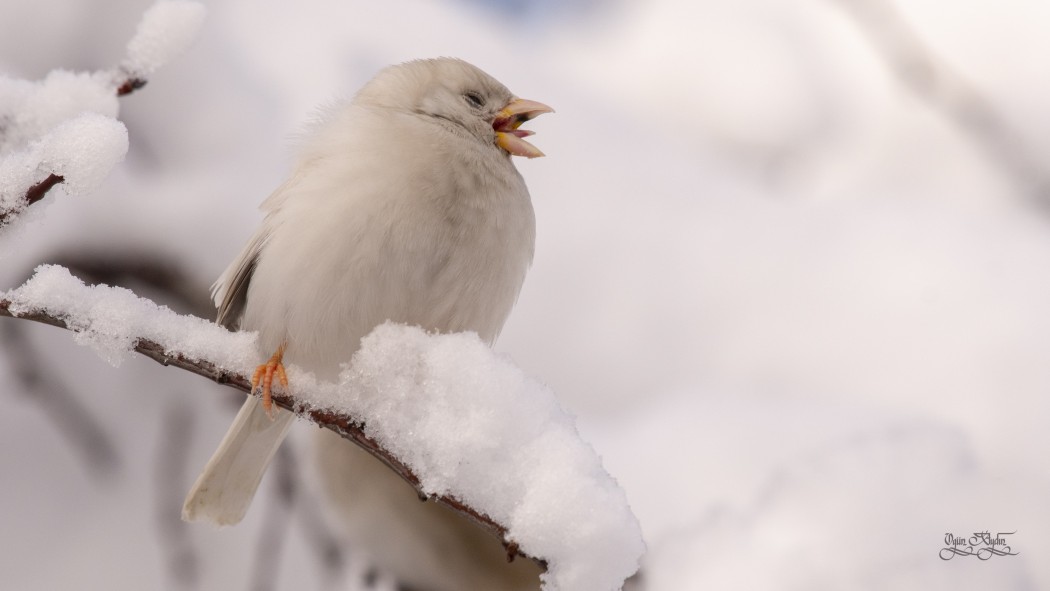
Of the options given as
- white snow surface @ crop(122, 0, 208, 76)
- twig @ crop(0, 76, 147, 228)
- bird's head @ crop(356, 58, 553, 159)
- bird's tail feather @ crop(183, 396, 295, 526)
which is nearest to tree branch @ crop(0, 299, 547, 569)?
twig @ crop(0, 76, 147, 228)

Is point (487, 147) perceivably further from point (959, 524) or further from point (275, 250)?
point (959, 524)

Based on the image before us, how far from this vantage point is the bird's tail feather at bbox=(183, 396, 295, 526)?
7.06 feet

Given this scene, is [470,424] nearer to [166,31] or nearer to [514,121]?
[166,31]

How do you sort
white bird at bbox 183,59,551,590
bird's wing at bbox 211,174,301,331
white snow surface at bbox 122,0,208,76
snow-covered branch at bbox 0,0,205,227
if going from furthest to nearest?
bird's wing at bbox 211,174,301,331, white bird at bbox 183,59,551,590, white snow surface at bbox 122,0,208,76, snow-covered branch at bbox 0,0,205,227

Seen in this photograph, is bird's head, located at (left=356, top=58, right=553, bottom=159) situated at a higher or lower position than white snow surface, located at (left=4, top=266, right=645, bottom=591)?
higher

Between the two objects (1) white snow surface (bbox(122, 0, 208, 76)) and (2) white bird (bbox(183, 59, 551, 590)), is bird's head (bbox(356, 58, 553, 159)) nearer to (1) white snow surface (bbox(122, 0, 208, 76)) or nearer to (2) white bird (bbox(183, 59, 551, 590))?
(2) white bird (bbox(183, 59, 551, 590))

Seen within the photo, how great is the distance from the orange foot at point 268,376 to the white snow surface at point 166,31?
59 cm

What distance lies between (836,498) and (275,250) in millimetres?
1544

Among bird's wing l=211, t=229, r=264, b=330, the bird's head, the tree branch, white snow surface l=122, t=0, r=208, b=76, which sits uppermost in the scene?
the bird's head

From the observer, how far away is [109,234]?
2537 mm

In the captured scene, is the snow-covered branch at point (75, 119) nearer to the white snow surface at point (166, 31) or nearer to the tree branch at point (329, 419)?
the white snow surface at point (166, 31)
